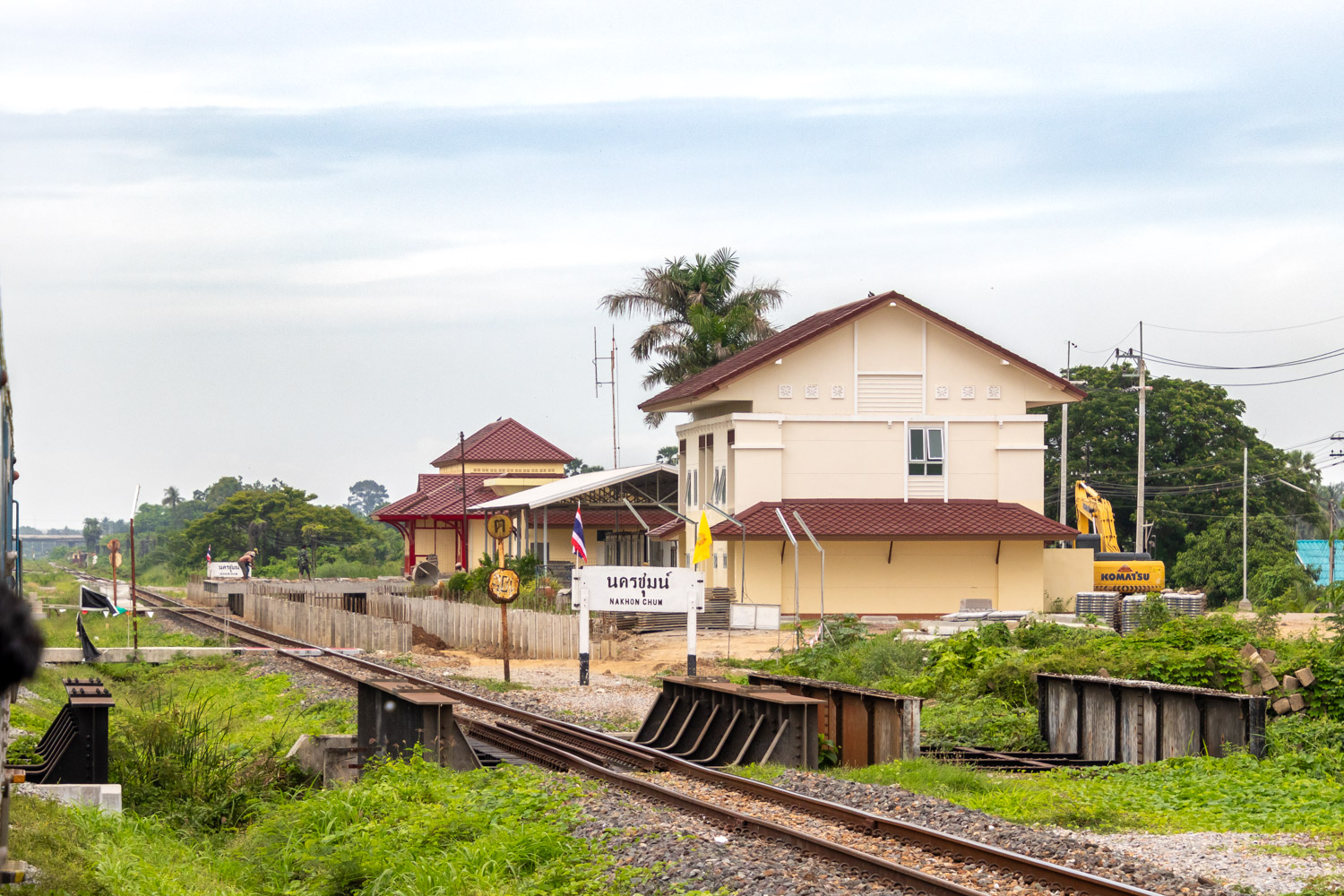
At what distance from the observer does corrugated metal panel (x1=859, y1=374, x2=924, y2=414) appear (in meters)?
42.9

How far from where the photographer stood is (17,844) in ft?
30.4

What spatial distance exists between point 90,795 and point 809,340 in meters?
31.9

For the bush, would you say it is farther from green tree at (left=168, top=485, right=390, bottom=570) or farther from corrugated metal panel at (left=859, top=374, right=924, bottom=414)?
green tree at (left=168, top=485, right=390, bottom=570)

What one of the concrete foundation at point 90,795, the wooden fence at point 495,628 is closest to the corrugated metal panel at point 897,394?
the wooden fence at point 495,628

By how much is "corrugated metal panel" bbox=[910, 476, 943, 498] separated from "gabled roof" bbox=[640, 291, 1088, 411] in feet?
14.5

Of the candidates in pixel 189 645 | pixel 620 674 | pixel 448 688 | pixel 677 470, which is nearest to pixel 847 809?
pixel 448 688

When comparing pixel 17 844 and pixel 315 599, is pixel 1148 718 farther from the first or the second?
Answer: pixel 315 599

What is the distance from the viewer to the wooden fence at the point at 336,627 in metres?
32.9

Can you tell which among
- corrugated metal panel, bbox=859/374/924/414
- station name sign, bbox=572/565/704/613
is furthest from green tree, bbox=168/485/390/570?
station name sign, bbox=572/565/704/613

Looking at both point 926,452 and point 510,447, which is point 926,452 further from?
point 510,447

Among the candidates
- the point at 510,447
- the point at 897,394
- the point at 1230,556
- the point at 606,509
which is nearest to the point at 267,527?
the point at 510,447

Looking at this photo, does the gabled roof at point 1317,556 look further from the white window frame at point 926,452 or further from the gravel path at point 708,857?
the gravel path at point 708,857

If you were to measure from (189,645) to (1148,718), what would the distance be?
24.9 m

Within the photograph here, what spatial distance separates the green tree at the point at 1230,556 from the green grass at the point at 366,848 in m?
49.3
